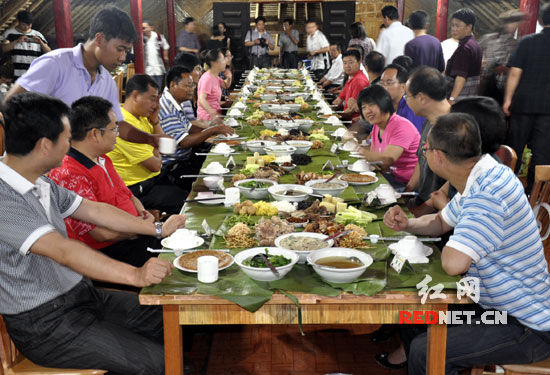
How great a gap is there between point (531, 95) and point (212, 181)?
3.35 metres

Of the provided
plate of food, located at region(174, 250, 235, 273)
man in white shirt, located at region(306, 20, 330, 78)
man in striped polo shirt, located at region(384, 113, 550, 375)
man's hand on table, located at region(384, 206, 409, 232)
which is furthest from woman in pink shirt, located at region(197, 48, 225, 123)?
man in white shirt, located at region(306, 20, 330, 78)

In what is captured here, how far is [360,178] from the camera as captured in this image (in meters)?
3.05

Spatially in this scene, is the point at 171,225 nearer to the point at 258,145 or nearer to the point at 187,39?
the point at 258,145

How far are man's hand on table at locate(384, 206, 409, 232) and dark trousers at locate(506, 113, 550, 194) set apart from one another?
10.1 feet

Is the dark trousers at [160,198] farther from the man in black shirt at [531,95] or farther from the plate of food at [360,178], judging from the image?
the man in black shirt at [531,95]

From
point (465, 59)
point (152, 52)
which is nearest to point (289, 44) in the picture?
point (152, 52)

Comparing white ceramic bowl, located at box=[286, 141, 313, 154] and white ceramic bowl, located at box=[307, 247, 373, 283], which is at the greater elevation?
white ceramic bowl, located at box=[307, 247, 373, 283]

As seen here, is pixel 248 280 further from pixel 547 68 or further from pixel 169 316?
pixel 547 68

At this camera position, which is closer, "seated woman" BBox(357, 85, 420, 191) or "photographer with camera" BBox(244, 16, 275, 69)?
"seated woman" BBox(357, 85, 420, 191)

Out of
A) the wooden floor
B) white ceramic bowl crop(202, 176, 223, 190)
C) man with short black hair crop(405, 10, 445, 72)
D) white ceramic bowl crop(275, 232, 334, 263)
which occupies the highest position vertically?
man with short black hair crop(405, 10, 445, 72)

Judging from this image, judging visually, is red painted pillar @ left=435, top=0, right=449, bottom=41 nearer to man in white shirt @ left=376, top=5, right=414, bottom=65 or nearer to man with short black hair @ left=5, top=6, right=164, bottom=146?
man in white shirt @ left=376, top=5, right=414, bottom=65

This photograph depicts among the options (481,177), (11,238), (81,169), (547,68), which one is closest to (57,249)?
(11,238)

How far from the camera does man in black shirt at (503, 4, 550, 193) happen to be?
462 centimetres

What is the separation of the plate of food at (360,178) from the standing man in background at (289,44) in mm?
10526
